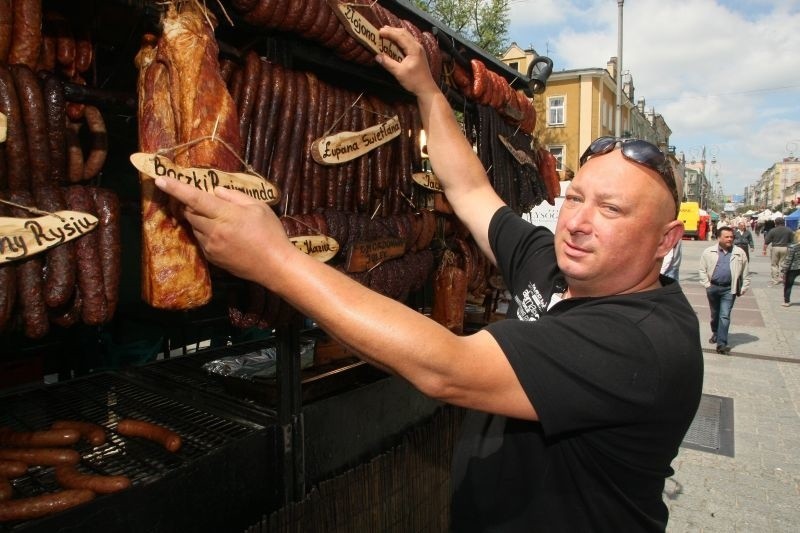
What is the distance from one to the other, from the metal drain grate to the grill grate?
492cm

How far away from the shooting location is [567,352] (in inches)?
56.1

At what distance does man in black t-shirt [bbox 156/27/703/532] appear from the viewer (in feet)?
4.26

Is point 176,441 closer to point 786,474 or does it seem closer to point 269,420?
point 269,420

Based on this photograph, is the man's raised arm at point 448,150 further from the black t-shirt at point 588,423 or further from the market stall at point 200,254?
the black t-shirt at point 588,423

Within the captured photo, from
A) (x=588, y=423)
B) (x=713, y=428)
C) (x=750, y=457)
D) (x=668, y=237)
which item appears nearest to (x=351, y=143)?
(x=668, y=237)

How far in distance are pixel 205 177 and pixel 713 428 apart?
255 inches

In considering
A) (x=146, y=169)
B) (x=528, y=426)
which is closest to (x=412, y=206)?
(x=528, y=426)

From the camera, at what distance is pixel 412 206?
9.98 feet

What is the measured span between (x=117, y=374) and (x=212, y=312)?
6.43ft

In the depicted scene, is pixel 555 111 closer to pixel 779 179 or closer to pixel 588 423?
pixel 588 423

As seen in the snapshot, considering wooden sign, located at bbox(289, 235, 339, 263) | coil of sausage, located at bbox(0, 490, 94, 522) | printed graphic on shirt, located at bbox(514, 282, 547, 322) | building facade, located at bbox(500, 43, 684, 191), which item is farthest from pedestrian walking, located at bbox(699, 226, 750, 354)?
building facade, located at bbox(500, 43, 684, 191)

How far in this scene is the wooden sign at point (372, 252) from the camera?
92.9 inches

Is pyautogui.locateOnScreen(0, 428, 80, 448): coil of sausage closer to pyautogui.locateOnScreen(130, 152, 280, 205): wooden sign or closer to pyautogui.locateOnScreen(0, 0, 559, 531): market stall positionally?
pyautogui.locateOnScreen(0, 0, 559, 531): market stall

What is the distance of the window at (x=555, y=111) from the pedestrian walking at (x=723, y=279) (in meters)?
27.0
